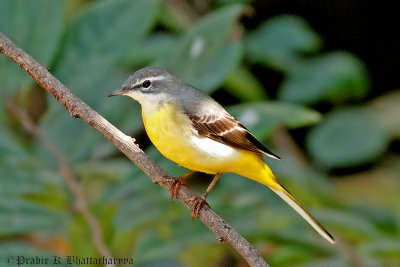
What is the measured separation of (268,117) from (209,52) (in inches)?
11.6

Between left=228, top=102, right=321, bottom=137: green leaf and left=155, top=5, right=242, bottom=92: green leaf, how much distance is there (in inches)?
5.3

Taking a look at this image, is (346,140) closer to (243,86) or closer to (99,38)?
(243,86)

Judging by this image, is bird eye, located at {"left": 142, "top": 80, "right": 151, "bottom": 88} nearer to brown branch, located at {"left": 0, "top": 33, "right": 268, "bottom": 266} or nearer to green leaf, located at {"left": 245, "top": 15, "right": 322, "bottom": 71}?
brown branch, located at {"left": 0, "top": 33, "right": 268, "bottom": 266}

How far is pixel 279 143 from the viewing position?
Answer: 11.0 feet

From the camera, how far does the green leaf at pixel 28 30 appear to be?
6.43 feet

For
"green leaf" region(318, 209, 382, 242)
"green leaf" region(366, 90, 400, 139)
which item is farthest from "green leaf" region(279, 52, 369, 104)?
"green leaf" region(318, 209, 382, 242)

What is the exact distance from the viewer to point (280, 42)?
336cm

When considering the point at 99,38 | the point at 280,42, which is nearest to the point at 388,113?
the point at 280,42

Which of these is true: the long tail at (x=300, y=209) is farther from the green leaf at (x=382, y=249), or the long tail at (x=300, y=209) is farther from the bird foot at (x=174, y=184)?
the green leaf at (x=382, y=249)

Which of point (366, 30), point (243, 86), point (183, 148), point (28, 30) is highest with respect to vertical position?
point (366, 30)

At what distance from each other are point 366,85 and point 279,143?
56 cm

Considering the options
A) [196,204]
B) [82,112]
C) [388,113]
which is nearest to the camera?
[82,112]

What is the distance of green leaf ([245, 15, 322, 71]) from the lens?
10.9ft

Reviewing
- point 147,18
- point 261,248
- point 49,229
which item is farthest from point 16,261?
point 261,248
